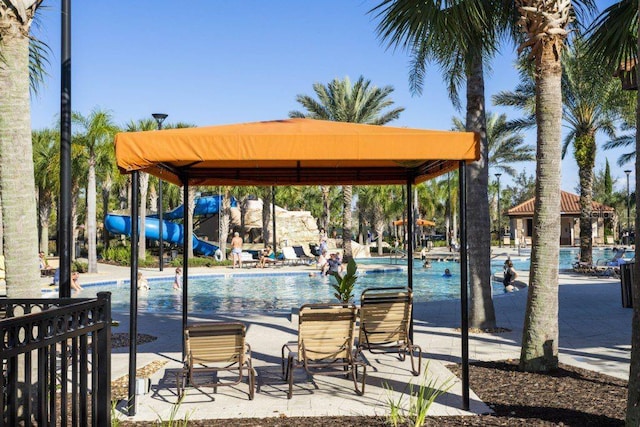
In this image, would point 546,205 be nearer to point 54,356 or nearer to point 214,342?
point 214,342

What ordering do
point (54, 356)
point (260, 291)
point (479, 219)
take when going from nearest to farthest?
point (54, 356)
point (479, 219)
point (260, 291)

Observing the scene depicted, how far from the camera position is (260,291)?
20.8 m

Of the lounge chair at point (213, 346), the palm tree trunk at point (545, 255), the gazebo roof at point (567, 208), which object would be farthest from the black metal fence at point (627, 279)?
the gazebo roof at point (567, 208)

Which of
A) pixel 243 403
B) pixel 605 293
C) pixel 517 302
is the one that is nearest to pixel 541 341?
pixel 243 403

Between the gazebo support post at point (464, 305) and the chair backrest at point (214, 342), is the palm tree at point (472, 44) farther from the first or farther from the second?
the chair backrest at point (214, 342)

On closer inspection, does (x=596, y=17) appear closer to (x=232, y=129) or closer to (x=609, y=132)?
(x=232, y=129)

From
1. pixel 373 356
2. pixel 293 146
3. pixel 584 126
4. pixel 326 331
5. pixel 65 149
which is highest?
pixel 584 126

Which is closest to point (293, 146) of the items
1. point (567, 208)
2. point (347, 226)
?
point (347, 226)

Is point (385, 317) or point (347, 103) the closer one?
point (385, 317)

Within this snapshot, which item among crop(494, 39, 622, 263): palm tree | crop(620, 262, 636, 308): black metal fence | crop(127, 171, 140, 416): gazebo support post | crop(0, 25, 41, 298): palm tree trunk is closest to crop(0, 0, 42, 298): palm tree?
crop(0, 25, 41, 298): palm tree trunk

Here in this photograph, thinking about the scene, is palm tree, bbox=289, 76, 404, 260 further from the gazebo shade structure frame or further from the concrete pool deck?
the gazebo shade structure frame

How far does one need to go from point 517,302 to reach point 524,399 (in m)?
9.28

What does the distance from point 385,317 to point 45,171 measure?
3098cm

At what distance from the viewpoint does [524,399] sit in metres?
5.95
